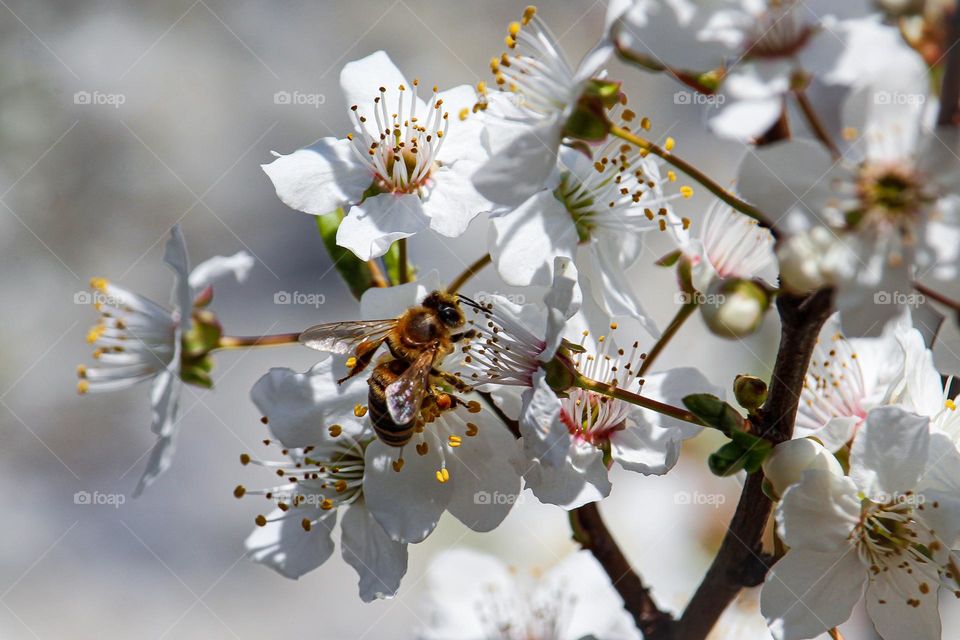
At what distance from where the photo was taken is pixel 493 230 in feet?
3.93

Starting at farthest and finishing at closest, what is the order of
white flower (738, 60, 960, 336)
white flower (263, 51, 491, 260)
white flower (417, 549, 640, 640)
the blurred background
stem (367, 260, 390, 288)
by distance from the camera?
the blurred background
white flower (417, 549, 640, 640)
stem (367, 260, 390, 288)
white flower (263, 51, 491, 260)
white flower (738, 60, 960, 336)

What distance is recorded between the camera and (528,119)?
1133 mm

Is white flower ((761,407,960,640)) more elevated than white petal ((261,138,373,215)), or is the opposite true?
white petal ((261,138,373,215))

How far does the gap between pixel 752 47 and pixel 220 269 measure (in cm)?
84

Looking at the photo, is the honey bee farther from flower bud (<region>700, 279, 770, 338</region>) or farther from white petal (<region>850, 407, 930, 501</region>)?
white petal (<region>850, 407, 930, 501</region>)

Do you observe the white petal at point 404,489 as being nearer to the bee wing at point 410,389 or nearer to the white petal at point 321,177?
the bee wing at point 410,389

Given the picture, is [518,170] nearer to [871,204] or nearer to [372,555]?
[871,204]

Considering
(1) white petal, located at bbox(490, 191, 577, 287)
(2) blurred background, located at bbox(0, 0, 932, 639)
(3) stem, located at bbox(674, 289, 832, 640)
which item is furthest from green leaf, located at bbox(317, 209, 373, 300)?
(2) blurred background, located at bbox(0, 0, 932, 639)

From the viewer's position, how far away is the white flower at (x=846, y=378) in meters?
1.28

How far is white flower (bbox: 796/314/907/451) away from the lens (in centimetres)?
128

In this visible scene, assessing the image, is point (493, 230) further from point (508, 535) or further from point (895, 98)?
point (508, 535)

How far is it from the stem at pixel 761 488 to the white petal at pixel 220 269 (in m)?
0.77

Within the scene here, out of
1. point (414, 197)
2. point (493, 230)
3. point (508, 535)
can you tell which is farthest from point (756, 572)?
point (508, 535)

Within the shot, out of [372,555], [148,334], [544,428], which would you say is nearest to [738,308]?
[544,428]
